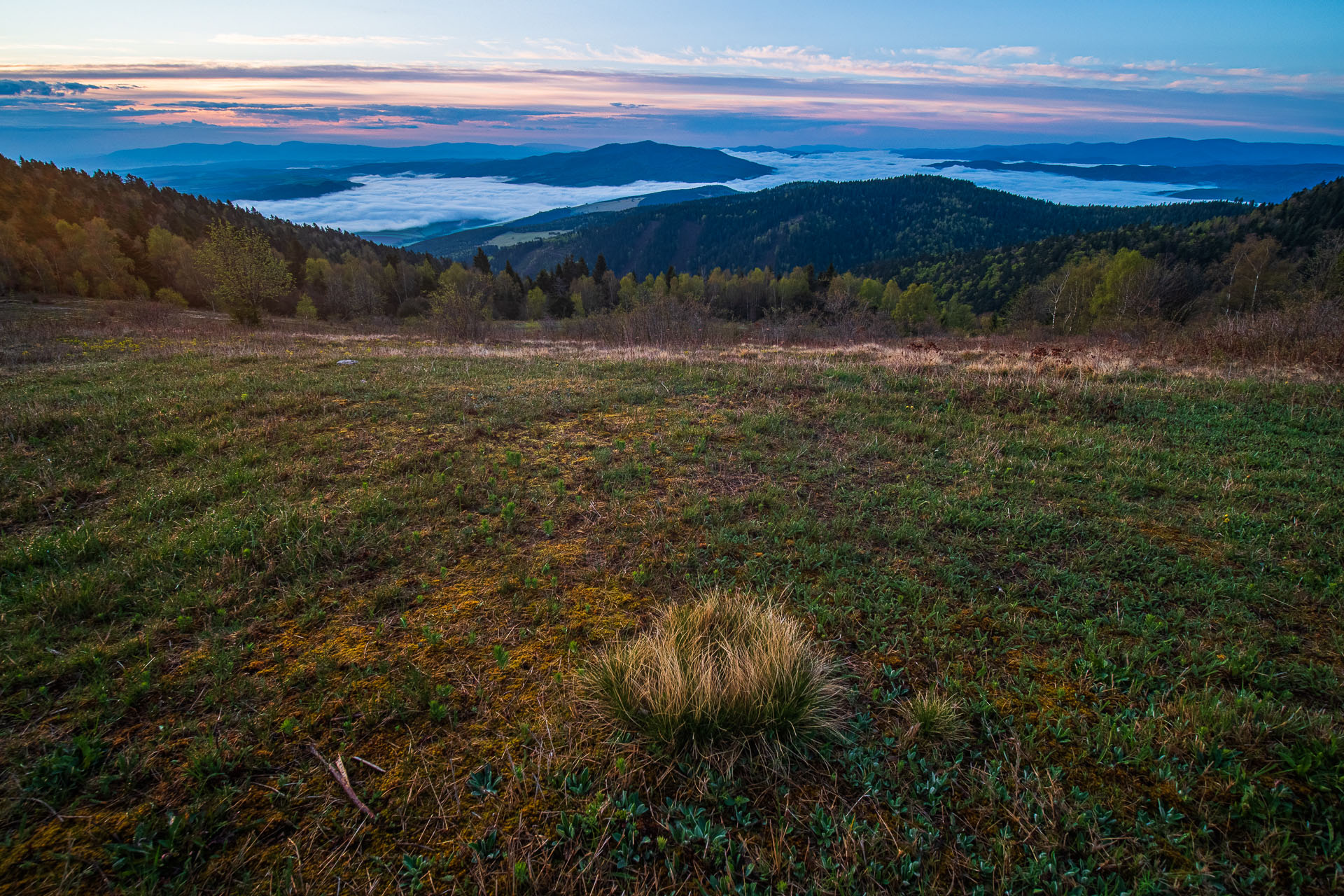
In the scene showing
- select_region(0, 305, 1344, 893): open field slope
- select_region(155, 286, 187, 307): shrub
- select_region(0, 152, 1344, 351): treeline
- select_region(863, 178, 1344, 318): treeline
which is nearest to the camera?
select_region(0, 305, 1344, 893): open field slope

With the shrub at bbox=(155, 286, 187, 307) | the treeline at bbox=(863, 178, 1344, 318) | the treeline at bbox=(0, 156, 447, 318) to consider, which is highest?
the treeline at bbox=(863, 178, 1344, 318)

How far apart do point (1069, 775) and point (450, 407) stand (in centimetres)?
873

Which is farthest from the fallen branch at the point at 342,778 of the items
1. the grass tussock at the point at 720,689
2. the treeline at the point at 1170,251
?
the treeline at the point at 1170,251

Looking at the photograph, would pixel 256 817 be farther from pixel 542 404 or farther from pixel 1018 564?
pixel 542 404

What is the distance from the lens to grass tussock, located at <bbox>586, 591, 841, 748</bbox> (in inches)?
110

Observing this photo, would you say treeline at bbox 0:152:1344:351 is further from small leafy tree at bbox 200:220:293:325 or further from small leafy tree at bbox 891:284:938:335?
small leafy tree at bbox 891:284:938:335

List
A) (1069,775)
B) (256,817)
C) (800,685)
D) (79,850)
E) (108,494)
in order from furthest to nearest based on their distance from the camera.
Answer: (108,494) → (800,685) → (1069,775) → (256,817) → (79,850)

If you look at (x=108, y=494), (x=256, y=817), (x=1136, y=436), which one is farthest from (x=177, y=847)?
(x=1136, y=436)

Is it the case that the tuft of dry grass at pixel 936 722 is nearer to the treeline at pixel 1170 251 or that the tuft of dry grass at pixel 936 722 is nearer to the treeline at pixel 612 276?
the treeline at pixel 612 276

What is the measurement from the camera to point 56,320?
89.1 ft

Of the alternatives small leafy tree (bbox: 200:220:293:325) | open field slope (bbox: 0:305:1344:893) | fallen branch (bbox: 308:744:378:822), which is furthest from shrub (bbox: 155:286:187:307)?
fallen branch (bbox: 308:744:378:822)

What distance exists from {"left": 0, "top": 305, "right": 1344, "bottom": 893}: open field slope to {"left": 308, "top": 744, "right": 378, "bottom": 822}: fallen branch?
0.02 meters

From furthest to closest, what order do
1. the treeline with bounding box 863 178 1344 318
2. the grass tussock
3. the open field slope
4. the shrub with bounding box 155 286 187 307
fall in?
the treeline with bounding box 863 178 1344 318
the shrub with bounding box 155 286 187 307
the grass tussock
the open field slope

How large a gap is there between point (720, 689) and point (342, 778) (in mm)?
1959
